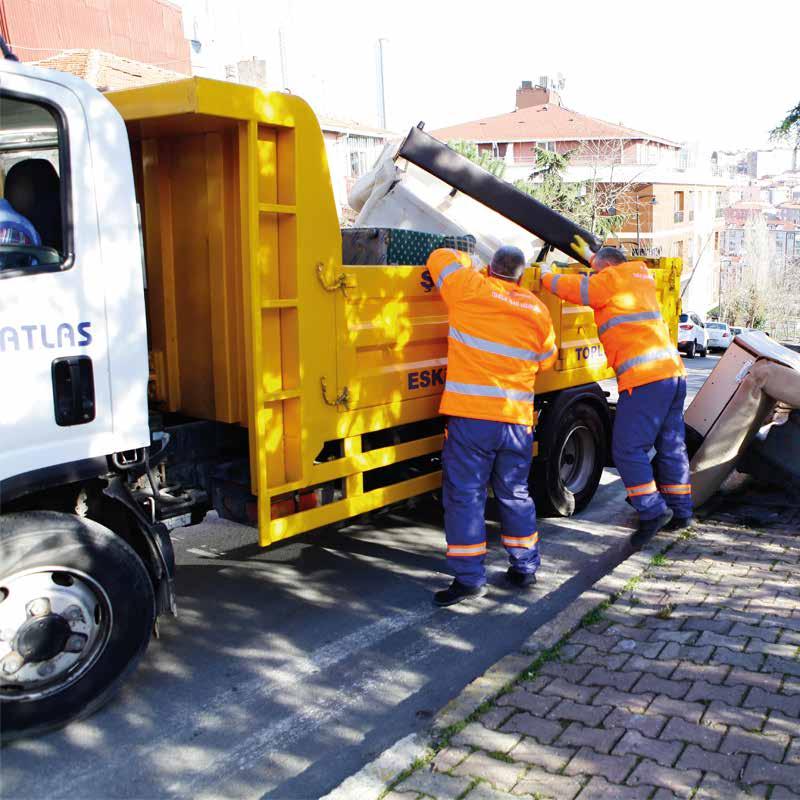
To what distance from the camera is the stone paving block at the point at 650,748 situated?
3.03 meters

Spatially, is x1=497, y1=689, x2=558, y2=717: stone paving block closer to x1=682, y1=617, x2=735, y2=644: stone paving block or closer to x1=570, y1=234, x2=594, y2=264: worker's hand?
x1=682, y1=617, x2=735, y2=644: stone paving block

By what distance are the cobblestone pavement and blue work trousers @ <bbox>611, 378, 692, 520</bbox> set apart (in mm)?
965

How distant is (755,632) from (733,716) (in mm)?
849

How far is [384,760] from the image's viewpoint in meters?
3.02

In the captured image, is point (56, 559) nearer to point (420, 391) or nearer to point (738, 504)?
point (420, 391)

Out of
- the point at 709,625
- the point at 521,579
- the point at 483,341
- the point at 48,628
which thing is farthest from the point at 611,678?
the point at 48,628

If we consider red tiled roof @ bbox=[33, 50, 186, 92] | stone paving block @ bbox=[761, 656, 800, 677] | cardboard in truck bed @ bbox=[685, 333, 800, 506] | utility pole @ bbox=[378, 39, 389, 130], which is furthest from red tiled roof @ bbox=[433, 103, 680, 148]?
stone paving block @ bbox=[761, 656, 800, 677]

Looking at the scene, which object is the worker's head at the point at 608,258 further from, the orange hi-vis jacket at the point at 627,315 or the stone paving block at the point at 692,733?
the stone paving block at the point at 692,733

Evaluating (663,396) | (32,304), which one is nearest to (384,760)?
(32,304)

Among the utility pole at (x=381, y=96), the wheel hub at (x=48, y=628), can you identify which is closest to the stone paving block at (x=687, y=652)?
the wheel hub at (x=48, y=628)

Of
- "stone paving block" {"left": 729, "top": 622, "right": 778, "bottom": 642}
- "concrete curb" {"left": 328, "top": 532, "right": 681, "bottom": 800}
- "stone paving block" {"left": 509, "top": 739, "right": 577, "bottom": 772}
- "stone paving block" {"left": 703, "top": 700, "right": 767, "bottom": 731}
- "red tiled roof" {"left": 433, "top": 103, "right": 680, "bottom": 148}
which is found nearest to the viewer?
"concrete curb" {"left": 328, "top": 532, "right": 681, "bottom": 800}

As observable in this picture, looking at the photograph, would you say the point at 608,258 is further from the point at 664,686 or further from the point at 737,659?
the point at 664,686

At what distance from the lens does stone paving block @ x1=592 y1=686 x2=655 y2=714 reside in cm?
339

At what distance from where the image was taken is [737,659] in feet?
12.3
